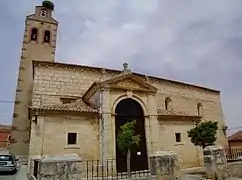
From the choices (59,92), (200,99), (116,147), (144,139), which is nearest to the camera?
(116,147)

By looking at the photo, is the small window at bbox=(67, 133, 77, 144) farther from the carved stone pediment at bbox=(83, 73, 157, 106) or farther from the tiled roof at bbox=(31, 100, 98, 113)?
the carved stone pediment at bbox=(83, 73, 157, 106)

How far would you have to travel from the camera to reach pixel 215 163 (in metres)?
10.7

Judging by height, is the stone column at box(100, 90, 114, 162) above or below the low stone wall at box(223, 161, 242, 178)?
above

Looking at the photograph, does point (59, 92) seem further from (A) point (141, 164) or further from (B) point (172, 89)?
(B) point (172, 89)

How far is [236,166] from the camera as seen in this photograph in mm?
13250

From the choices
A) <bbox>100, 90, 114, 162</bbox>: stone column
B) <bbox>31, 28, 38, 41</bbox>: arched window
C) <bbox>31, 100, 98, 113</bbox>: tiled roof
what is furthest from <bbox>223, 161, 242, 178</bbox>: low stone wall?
<bbox>31, 28, 38, 41</bbox>: arched window

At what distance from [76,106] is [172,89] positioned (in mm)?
14463

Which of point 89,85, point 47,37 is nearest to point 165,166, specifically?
point 89,85

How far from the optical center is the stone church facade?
578 inches

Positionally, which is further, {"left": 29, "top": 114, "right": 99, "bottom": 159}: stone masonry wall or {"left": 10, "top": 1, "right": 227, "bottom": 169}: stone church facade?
{"left": 10, "top": 1, "right": 227, "bottom": 169}: stone church facade

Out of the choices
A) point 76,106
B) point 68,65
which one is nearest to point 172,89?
point 68,65

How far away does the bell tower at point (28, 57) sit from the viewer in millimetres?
22609

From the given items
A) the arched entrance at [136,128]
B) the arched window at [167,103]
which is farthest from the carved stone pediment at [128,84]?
the arched window at [167,103]

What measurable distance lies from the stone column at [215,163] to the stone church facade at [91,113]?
5.65m
